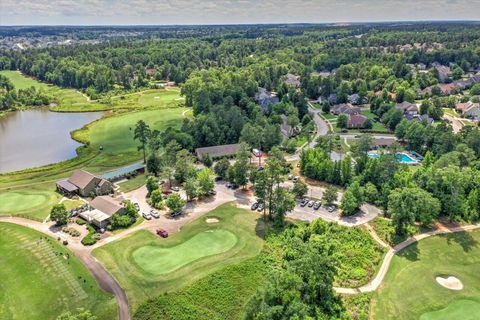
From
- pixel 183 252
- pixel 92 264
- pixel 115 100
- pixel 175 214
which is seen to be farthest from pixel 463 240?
pixel 115 100

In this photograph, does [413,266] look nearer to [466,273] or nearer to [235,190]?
[466,273]

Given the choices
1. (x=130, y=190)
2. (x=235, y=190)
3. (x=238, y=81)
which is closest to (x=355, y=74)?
(x=238, y=81)

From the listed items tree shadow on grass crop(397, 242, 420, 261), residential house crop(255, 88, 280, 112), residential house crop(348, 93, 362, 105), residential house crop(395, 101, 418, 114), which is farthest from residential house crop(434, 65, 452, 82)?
tree shadow on grass crop(397, 242, 420, 261)

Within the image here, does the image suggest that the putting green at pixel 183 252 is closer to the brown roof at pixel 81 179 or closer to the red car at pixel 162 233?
the red car at pixel 162 233

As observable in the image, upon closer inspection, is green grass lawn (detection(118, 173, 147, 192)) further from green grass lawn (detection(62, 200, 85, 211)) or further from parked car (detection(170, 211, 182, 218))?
parked car (detection(170, 211, 182, 218))

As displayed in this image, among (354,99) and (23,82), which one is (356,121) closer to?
(354,99)
